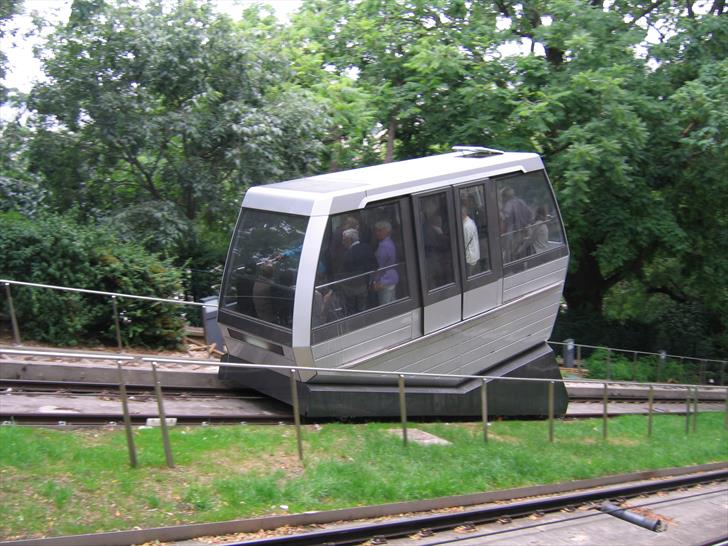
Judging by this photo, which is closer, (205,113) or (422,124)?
(205,113)

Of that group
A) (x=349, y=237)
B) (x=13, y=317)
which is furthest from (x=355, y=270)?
(x=13, y=317)

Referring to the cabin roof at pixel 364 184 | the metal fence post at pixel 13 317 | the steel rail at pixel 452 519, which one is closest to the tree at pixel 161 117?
the metal fence post at pixel 13 317

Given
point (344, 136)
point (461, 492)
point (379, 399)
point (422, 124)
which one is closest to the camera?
point (461, 492)

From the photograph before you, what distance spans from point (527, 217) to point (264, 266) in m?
4.66

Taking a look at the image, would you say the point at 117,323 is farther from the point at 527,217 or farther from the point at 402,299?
the point at 527,217

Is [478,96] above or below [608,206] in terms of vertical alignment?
above

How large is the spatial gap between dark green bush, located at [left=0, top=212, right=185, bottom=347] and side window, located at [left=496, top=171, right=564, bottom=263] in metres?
5.26

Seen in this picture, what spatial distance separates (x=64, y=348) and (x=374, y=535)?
6.52 metres

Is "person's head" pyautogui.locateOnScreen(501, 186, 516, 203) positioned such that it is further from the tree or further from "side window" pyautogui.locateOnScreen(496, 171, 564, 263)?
the tree

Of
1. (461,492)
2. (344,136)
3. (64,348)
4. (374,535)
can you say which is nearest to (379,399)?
(461,492)

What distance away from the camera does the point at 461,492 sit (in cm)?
810

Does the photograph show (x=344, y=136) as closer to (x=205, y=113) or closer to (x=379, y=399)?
(x=205, y=113)

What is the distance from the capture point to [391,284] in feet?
33.1

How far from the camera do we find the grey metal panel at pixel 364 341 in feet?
30.6
